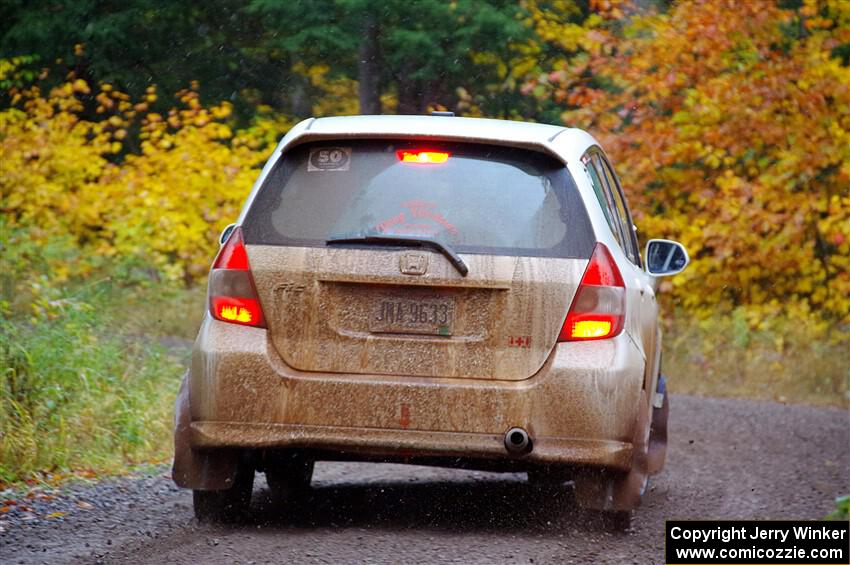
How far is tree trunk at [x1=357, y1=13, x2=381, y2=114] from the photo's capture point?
75.3 feet

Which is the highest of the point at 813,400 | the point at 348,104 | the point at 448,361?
the point at 348,104

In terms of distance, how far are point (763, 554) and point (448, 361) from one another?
1473 mm

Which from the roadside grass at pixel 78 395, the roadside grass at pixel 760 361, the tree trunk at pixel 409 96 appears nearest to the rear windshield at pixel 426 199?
the roadside grass at pixel 78 395

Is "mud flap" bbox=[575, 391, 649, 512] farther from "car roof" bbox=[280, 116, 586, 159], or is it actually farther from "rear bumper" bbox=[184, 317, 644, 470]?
"car roof" bbox=[280, 116, 586, 159]

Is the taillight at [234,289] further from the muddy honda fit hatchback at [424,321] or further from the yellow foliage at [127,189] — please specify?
the yellow foliage at [127,189]

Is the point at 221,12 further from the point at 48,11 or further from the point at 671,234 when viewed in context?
the point at 671,234

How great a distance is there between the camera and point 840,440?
1175cm

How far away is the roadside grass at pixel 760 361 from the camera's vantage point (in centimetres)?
1611

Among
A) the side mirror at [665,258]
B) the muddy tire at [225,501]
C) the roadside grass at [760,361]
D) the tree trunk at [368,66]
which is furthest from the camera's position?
the tree trunk at [368,66]

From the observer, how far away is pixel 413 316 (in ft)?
18.7

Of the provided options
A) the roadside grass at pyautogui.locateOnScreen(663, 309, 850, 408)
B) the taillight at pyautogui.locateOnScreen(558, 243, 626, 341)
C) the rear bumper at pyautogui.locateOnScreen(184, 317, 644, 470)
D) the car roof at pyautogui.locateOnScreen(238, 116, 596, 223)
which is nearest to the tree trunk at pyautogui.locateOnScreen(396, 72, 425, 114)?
the roadside grass at pyautogui.locateOnScreen(663, 309, 850, 408)

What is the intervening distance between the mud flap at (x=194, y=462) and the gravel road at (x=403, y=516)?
0.24 meters

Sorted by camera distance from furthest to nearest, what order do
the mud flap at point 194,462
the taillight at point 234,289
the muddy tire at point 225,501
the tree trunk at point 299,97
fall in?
the tree trunk at point 299,97
the muddy tire at point 225,501
the mud flap at point 194,462
the taillight at point 234,289

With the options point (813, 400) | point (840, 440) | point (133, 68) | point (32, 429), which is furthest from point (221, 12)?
point (32, 429)
